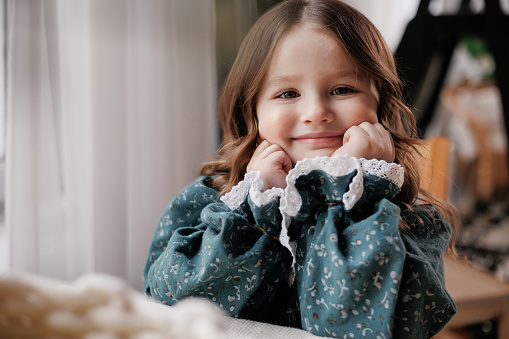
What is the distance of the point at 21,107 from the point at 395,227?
983 millimetres

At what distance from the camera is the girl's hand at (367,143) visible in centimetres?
73

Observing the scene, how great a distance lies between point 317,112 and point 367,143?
9cm

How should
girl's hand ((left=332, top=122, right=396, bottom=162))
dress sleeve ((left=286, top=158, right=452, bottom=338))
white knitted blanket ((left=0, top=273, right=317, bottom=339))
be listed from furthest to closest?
girl's hand ((left=332, top=122, right=396, bottom=162))
dress sleeve ((left=286, top=158, right=452, bottom=338))
white knitted blanket ((left=0, top=273, right=317, bottom=339))

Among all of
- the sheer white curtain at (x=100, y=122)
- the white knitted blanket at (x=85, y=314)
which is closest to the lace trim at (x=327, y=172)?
the white knitted blanket at (x=85, y=314)

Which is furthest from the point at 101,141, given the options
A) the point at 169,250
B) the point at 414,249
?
the point at 414,249

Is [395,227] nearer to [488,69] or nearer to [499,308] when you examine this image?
[499,308]

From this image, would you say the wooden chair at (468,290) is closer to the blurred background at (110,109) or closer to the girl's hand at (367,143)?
the blurred background at (110,109)

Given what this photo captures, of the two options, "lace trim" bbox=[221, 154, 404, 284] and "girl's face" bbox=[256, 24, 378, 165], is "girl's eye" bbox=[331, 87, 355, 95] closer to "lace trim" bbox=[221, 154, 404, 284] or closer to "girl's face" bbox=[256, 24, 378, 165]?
"girl's face" bbox=[256, 24, 378, 165]

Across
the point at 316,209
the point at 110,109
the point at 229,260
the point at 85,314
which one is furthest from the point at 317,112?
the point at 110,109

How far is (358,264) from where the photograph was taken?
0.62 meters

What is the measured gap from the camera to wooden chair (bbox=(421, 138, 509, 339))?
3.95 feet

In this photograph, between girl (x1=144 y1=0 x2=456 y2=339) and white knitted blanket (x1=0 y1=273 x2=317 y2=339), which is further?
girl (x1=144 y1=0 x2=456 y2=339)

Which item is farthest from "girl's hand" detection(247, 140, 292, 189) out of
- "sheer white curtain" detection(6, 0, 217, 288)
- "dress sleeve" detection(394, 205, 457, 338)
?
"sheer white curtain" detection(6, 0, 217, 288)

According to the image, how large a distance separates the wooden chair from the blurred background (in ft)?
0.48
